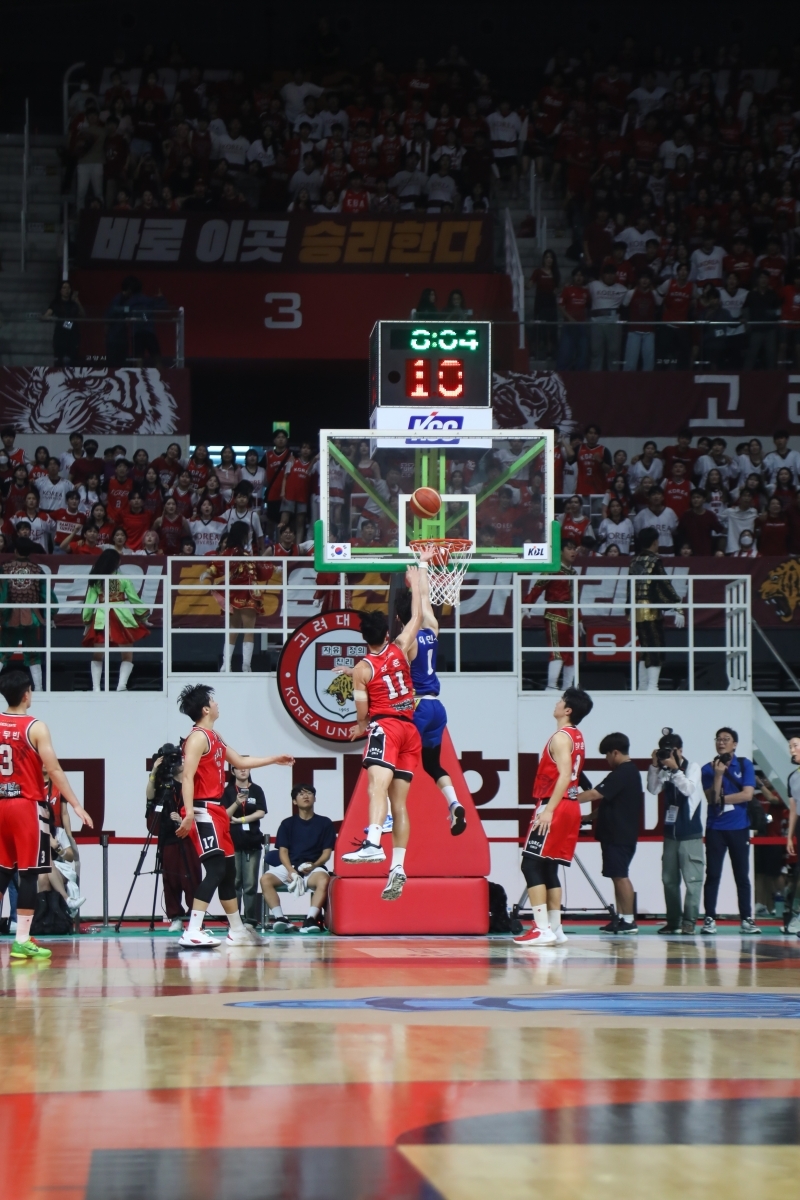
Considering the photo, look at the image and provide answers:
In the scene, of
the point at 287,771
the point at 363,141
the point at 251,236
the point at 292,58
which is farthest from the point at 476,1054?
the point at 292,58

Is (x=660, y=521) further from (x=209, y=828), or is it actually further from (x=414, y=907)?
(x=209, y=828)

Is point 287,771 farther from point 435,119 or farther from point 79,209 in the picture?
point 435,119

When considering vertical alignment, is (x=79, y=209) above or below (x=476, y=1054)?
above

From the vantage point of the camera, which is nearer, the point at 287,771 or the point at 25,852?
the point at 25,852

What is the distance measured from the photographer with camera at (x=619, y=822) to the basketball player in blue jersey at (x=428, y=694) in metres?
2.38

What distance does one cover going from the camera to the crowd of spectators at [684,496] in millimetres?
19703

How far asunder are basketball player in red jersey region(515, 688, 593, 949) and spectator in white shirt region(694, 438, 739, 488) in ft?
29.8

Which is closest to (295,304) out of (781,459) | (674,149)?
(674,149)

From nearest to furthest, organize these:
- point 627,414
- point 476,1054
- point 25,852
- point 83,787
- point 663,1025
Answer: point 476,1054
point 663,1025
point 25,852
point 83,787
point 627,414

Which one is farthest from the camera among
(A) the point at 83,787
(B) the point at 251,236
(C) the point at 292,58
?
(C) the point at 292,58

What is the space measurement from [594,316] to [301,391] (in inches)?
211

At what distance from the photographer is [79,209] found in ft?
81.9

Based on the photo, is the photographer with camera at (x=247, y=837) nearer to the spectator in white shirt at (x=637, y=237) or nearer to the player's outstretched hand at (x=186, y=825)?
the player's outstretched hand at (x=186, y=825)

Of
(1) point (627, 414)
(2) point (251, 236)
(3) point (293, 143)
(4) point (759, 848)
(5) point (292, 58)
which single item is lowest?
(4) point (759, 848)
